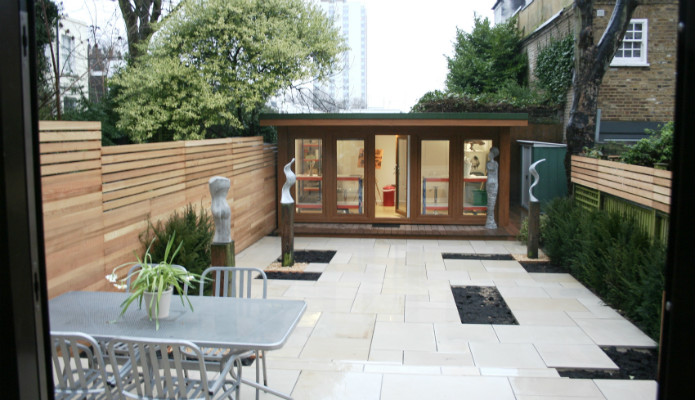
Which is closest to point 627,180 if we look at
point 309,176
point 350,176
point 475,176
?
point 475,176

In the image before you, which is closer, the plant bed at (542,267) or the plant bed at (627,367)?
the plant bed at (627,367)

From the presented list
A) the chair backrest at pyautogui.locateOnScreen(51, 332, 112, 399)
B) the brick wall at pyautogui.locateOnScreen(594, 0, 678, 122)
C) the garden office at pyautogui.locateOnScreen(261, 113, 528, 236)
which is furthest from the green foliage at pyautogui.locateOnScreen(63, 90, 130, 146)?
the brick wall at pyautogui.locateOnScreen(594, 0, 678, 122)

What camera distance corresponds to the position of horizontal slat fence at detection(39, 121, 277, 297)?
478 centimetres

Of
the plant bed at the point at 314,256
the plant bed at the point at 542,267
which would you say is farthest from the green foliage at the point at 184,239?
the plant bed at the point at 542,267

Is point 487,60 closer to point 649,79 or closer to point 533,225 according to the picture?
point 649,79

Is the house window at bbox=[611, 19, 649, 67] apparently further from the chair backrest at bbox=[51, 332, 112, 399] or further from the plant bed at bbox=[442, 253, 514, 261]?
the chair backrest at bbox=[51, 332, 112, 399]

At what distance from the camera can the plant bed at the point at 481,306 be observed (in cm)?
631

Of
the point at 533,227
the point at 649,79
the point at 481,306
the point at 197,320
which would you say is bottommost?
the point at 481,306

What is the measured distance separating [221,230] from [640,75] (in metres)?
13.6

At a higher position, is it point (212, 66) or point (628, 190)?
point (212, 66)

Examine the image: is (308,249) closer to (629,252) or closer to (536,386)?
(629,252)

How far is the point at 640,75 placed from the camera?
1541cm

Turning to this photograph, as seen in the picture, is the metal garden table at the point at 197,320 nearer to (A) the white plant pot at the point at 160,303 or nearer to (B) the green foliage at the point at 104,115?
(A) the white plant pot at the point at 160,303

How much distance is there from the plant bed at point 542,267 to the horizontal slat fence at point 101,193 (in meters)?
5.03
